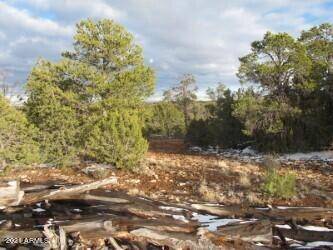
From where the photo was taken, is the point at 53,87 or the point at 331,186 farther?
the point at 53,87

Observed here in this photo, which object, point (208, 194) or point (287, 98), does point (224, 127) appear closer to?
point (287, 98)

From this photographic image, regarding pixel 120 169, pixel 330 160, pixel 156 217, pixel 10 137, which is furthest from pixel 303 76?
pixel 156 217

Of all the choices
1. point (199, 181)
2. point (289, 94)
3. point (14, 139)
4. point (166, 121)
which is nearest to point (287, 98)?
point (289, 94)

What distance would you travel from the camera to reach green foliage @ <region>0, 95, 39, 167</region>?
588 inches

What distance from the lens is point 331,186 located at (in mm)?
14281

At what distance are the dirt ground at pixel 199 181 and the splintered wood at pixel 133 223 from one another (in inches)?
97.8

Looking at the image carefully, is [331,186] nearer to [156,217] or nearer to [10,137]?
[156,217]

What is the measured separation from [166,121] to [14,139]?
125 ft

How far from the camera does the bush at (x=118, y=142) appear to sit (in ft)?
55.6

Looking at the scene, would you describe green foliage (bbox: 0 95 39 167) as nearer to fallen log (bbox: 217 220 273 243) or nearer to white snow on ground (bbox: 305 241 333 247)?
fallen log (bbox: 217 220 273 243)

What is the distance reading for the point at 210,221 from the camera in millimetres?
7930

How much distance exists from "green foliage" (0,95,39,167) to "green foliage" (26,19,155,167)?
0.95 m

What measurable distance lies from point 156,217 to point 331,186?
28.5 ft

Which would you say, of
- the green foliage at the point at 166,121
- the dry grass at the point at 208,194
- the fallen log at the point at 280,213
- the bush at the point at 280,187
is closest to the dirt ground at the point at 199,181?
the dry grass at the point at 208,194
